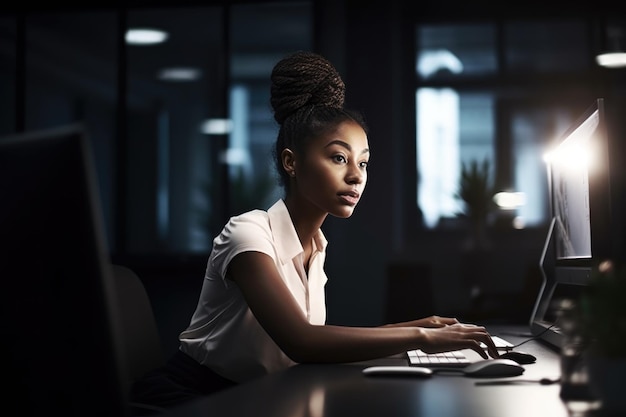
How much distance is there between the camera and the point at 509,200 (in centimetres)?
649

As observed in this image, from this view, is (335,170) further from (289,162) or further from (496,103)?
(496,103)

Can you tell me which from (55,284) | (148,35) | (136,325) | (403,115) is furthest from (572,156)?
(148,35)

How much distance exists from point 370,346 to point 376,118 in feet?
14.7

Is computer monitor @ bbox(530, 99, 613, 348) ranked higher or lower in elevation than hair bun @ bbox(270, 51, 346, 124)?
lower

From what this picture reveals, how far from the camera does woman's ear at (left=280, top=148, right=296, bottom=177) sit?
192cm

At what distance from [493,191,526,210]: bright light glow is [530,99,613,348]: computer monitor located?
3.86m

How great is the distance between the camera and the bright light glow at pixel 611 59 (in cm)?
631

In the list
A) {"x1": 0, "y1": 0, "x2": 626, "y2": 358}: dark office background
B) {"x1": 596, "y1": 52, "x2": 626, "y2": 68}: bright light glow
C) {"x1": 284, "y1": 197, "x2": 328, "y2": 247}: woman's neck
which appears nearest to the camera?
{"x1": 284, "y1": 197, "x2": 328, "y2": 247}: woman's neck

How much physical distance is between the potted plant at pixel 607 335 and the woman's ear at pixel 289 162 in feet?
3.41

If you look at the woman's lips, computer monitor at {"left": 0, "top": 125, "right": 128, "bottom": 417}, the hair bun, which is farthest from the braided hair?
computer monitor at {"left": 0, "top": 125, "right": 128, "bottom": 417}

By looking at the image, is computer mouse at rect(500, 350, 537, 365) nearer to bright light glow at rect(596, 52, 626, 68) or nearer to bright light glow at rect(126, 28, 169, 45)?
bright light glow at rect(596, 52, 626, 68)

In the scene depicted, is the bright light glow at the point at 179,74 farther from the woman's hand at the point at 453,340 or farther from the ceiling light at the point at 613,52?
the woman's hand at the point at 453,340

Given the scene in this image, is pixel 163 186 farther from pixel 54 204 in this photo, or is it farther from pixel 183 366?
pixel 54 204

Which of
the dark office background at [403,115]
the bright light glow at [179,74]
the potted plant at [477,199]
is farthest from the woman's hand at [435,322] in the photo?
the bright light glow at [179,74]
